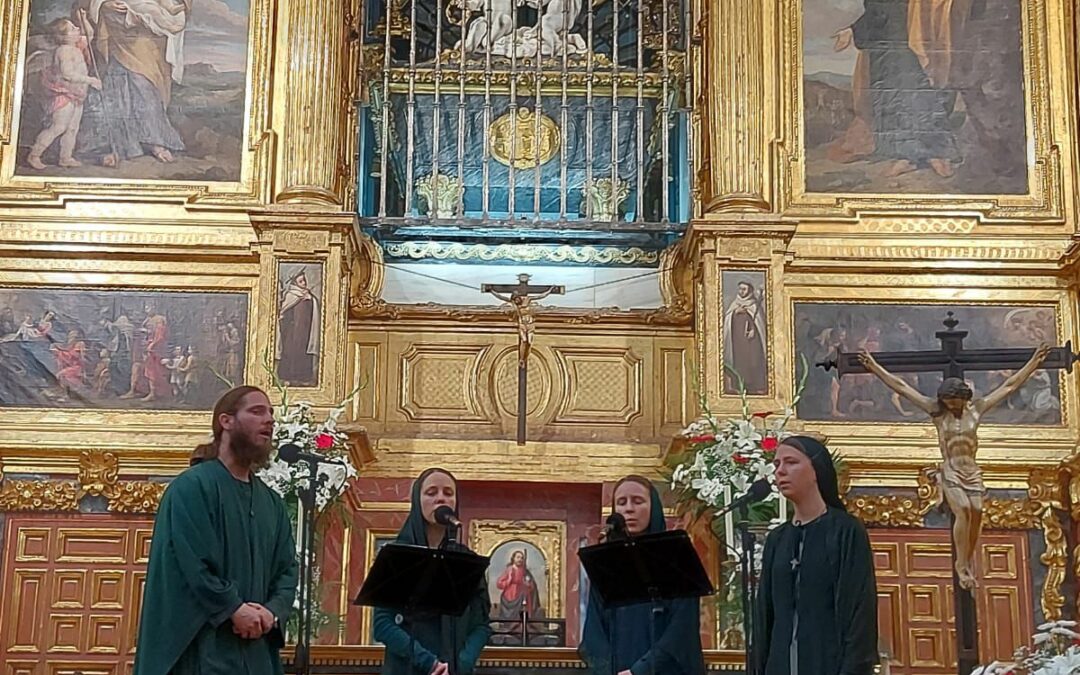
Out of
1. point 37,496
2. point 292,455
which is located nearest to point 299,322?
point 292,455

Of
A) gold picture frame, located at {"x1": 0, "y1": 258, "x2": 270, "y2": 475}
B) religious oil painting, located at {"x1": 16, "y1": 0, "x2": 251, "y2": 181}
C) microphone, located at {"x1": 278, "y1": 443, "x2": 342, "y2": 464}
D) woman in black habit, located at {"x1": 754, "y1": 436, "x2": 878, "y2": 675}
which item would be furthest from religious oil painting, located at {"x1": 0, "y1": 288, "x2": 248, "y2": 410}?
woman in black habit, located at {"x1": 754, "y1": 436, "x2": 878, "y2": 675}

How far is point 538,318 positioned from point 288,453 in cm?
289

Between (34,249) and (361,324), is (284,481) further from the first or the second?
(34,249)

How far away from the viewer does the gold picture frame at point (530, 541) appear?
10.4m

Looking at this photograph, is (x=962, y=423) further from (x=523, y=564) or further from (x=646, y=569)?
(x=523, y=564)

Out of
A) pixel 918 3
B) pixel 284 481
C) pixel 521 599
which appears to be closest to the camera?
pixel 284 481

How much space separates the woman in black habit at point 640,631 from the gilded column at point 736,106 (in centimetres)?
491

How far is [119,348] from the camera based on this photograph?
35.8 feet

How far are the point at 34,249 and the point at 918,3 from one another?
6.87m

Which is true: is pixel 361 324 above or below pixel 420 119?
below

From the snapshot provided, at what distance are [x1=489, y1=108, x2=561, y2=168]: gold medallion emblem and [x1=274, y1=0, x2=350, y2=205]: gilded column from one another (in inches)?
50.2

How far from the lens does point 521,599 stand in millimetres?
10141

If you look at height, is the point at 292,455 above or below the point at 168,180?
below

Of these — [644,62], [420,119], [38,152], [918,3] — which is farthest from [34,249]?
[918,3]
